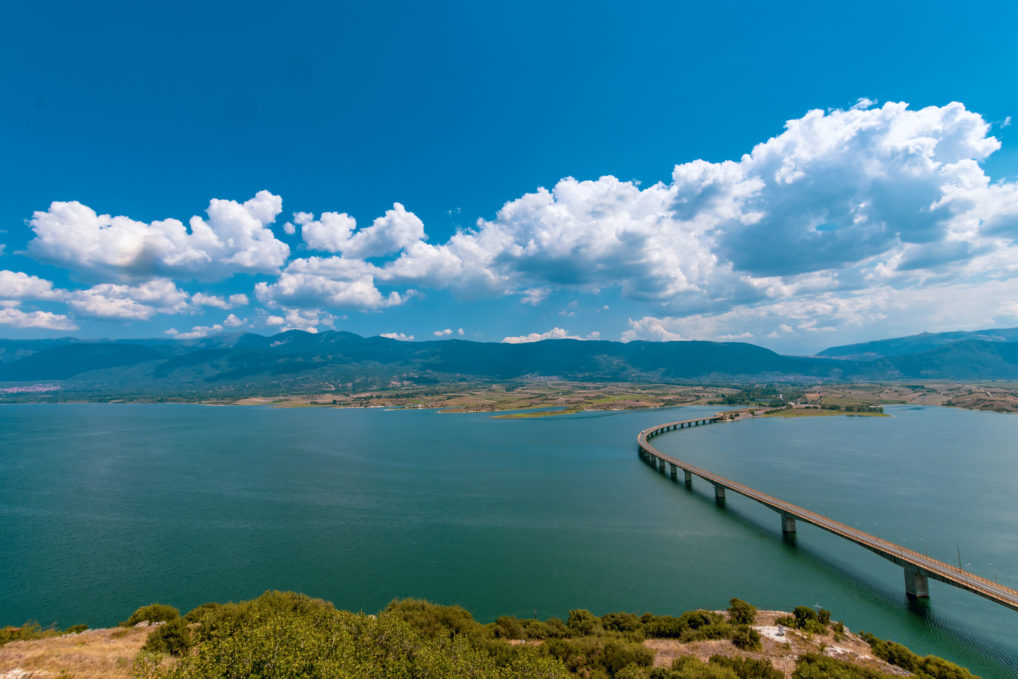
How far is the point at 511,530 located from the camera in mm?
57656

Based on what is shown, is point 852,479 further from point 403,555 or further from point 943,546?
point 403,555

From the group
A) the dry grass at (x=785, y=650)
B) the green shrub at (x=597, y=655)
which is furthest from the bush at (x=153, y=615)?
the dry grass at (x=785, y=650)

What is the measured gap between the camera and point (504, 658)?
87.2 ft

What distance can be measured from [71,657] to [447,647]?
19225 millimetres

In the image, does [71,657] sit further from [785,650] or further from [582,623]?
[785,650]

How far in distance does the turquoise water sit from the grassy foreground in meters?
6.64

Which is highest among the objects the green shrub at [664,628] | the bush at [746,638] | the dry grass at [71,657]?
the dry grass at [71,657]

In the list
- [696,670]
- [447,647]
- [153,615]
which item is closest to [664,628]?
[696,670]

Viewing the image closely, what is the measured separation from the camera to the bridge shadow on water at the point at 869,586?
34.2 m

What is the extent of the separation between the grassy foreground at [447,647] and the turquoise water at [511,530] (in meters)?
6.64

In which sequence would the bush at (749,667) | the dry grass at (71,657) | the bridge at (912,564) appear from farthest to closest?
the bridge at (912,564) < the bush at (749,667) < the dry grass at (71,657)

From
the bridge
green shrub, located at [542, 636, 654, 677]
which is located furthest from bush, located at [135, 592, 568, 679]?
the bridge

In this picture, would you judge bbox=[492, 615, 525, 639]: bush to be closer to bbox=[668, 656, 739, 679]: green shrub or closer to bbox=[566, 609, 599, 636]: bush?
bbox=[566, 609, 599, 636]: bush

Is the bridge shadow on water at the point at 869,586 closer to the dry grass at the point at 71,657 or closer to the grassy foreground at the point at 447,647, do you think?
the grassy foreground at the point at 447,647
